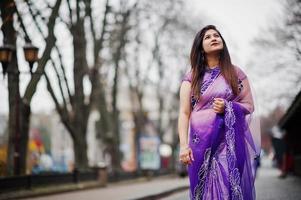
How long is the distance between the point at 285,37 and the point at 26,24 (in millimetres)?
14943

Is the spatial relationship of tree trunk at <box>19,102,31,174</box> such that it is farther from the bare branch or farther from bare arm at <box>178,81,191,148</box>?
bare arm at <box>178,81,191,148</box>

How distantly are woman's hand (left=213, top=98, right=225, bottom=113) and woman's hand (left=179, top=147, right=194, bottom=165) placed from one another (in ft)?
1.24

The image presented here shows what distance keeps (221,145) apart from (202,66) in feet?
2.27

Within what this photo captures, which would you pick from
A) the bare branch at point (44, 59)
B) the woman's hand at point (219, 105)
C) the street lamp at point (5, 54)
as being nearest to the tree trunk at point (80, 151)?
the bare branch at point (44, 59)

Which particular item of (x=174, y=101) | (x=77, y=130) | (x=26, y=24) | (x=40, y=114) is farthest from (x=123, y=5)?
(x=40, y=114)

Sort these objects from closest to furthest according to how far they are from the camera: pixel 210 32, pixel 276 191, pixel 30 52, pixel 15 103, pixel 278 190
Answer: pixel 210 32
pixel 276 191
pixel 278 190
pixel 30 52
pixel 15 103

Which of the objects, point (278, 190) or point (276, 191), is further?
point (278, 190)

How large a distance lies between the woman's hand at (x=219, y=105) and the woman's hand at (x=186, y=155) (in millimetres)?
379

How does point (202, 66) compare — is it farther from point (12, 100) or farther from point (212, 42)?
point (12, 100)

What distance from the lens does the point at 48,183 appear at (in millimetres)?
21281

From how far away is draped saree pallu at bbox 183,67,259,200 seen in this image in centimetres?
521

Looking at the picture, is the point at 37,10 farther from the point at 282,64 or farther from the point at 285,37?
the point at 282,64

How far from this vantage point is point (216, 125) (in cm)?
529

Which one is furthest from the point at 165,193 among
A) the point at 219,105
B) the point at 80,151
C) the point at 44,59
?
the point at 219,105
